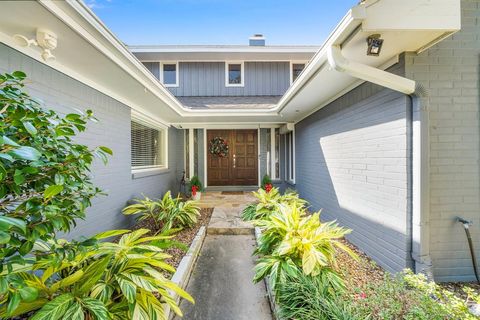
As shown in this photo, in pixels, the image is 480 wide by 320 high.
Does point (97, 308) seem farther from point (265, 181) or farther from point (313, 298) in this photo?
point (265, 181)

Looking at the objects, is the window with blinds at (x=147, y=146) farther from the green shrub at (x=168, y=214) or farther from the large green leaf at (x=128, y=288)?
the large green leaf at (x=128, y=288)

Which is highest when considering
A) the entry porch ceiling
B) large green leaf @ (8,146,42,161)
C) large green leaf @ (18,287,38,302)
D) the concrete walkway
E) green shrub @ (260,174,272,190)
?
the entry porch ceiling

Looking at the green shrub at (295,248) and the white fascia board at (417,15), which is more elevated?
the white fascia board at (417,15)

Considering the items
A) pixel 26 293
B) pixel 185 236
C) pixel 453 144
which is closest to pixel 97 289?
pixel 26 293

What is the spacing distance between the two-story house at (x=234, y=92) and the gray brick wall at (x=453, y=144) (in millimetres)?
4595

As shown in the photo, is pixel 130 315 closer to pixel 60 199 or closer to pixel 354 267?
pixel 60 199

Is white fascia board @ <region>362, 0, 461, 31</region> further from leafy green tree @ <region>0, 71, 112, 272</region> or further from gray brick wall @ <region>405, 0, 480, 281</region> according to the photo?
leafy green tree @ <region>0, 71, 112, 272</region>

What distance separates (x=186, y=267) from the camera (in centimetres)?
277

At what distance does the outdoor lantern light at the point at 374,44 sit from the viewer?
2147mm

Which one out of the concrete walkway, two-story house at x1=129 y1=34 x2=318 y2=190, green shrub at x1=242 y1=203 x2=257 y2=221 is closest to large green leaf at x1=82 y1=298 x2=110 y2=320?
the concrete walkway

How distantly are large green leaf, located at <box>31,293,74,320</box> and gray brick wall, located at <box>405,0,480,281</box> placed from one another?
345cm

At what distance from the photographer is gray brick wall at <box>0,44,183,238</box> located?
91.6 inches

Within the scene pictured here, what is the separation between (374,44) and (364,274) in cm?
257

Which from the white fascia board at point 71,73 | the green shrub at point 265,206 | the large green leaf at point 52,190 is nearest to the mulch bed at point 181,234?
the green shrub at point 265,206
